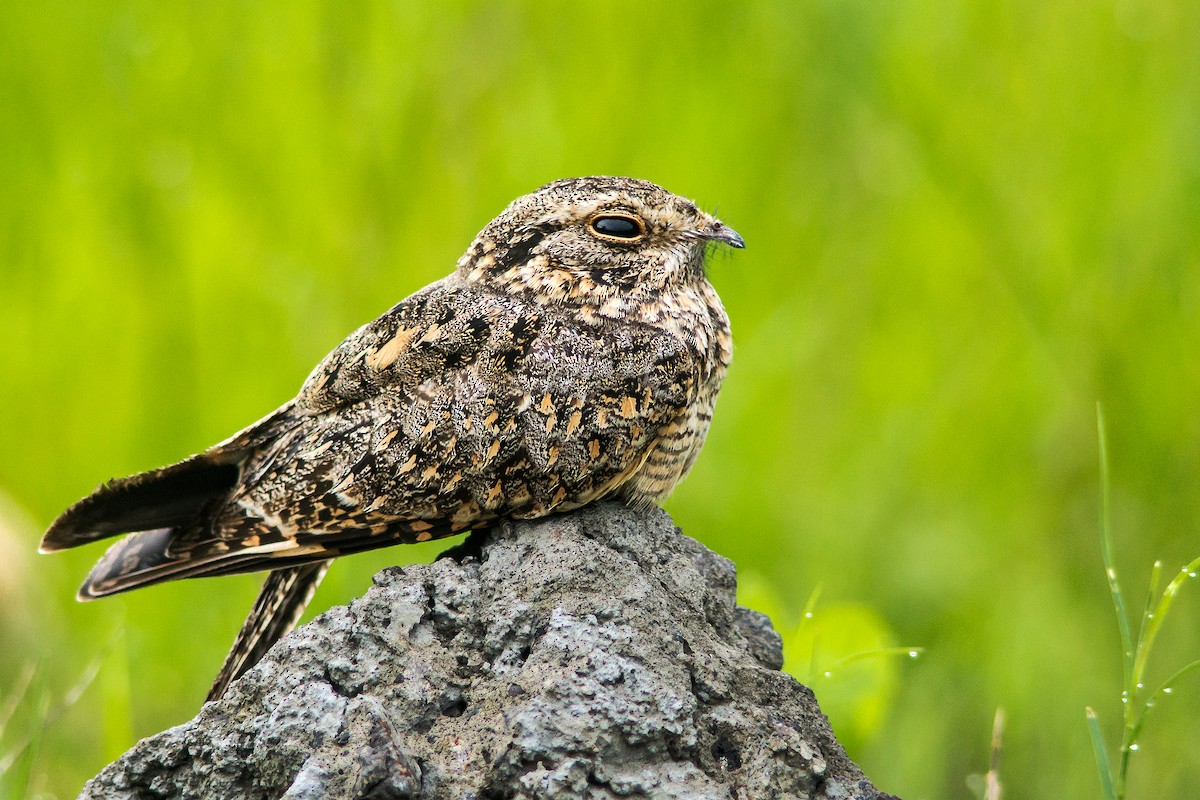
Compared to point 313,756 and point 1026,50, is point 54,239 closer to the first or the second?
point 1026,50

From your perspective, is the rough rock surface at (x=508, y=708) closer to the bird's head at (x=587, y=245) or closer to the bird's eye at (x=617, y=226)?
the bird's head at (x=587, y=245)

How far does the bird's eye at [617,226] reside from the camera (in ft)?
12.2

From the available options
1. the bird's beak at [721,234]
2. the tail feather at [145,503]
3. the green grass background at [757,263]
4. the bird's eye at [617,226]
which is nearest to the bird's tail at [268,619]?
the tail feather at [145,503]

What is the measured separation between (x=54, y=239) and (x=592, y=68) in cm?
253

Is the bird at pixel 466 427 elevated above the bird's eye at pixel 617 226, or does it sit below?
below

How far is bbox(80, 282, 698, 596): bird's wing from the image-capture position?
10.7ft

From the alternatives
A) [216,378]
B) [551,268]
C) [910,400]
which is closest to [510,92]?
[216,378]

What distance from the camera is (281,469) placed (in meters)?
3.43

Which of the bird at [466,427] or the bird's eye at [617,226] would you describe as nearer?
the bird at [466,427]

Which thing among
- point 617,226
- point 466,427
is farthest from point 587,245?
point 466,427

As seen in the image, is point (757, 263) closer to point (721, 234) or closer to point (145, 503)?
point (721, 234)

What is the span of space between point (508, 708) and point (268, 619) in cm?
129

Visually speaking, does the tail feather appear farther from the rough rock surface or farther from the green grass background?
the green grass background

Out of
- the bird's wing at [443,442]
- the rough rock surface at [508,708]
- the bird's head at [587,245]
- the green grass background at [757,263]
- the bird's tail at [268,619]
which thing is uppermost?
the green grass background at [757,263]
